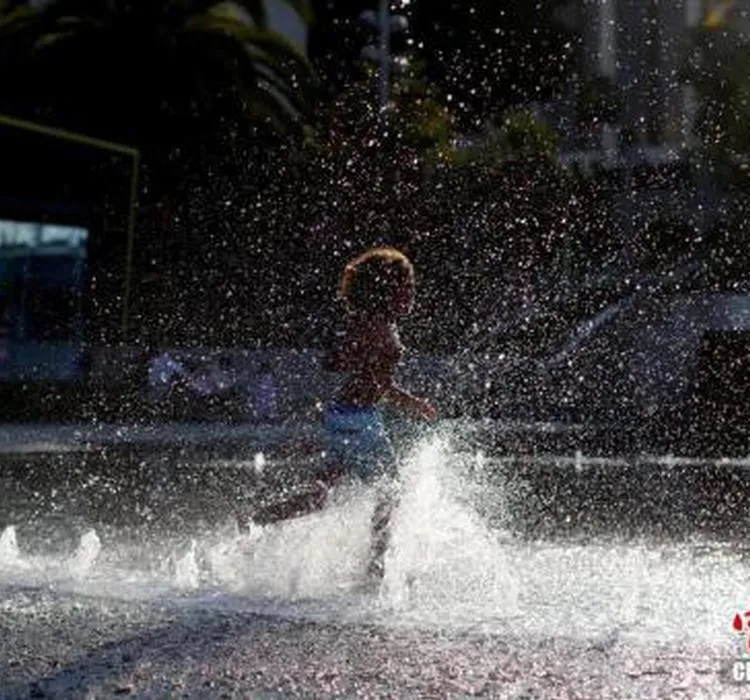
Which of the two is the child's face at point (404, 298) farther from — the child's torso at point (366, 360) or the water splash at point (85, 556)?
the water splash at point (85, 556)

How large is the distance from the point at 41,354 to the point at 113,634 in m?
15.1

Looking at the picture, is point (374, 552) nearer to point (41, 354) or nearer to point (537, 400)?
point (537, 400)

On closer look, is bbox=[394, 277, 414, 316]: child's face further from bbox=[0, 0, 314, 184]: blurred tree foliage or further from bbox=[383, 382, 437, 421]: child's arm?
bbox=[0, 0, 314, 184]: blurred tree foliage

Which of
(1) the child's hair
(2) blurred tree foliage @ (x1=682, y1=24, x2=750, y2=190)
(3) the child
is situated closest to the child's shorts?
(3) the child

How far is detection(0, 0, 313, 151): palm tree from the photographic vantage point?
24.8 m

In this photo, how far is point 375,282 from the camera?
5074 mm

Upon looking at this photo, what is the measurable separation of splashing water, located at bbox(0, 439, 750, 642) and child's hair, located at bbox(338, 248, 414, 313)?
676 mm

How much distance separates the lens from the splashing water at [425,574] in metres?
4.32

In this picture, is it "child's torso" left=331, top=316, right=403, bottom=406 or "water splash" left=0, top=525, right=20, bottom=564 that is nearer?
"child's torso" left=331, top=316, right=403, bottom=406

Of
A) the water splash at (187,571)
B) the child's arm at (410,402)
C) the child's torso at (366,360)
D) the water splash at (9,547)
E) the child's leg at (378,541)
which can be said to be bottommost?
the water splash at (9,547)

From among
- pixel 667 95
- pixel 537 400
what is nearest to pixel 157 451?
pixel 537 400

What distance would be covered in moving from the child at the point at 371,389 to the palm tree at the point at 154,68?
65.8ft

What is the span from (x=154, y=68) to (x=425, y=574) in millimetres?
21386

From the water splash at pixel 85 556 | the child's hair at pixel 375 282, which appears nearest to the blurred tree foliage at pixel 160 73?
the water splash at pixel 85 556
